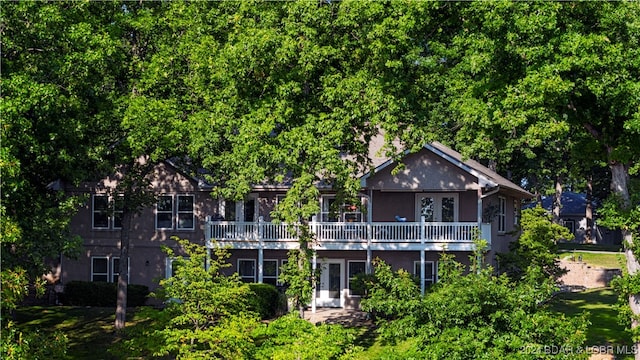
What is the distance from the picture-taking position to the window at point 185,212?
1351 inches

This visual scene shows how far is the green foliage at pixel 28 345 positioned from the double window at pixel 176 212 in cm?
1660

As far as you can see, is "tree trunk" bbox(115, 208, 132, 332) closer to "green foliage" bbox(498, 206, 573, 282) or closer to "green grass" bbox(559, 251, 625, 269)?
"green foliage" bbox(498, 206, 573, 282)

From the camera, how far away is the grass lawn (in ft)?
82.1

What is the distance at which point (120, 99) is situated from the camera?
24.9m

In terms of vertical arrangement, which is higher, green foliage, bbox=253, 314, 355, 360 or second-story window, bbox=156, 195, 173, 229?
second-story window, bbox=156, 195, 173, 229

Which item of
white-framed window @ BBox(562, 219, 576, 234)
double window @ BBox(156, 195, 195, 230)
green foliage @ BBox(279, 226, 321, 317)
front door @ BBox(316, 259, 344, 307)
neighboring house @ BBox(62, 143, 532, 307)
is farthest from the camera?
white-framed window @ BBox(562, 219, 576, 234)

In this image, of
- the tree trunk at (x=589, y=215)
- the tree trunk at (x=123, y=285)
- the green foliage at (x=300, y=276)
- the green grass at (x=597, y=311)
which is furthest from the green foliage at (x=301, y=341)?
the tree trunk at (x=589, y=215)

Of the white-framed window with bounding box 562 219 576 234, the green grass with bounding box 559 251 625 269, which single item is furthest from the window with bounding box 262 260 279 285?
the white-framed window with bounding box 562 219 576 234

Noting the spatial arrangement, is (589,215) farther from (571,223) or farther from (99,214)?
(99,214)

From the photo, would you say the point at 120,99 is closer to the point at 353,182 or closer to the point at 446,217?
the point at 353,182

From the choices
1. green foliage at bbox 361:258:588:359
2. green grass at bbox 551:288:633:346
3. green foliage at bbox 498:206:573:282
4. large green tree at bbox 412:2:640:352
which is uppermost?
large green tree at bbox 412:2:640:352

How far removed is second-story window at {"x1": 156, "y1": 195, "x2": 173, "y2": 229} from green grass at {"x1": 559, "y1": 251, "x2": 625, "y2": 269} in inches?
955

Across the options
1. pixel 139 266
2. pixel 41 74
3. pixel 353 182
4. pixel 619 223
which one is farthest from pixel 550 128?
pixel 139 266

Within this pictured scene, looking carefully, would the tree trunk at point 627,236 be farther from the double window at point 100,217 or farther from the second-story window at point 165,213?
the double window at point 100,217
